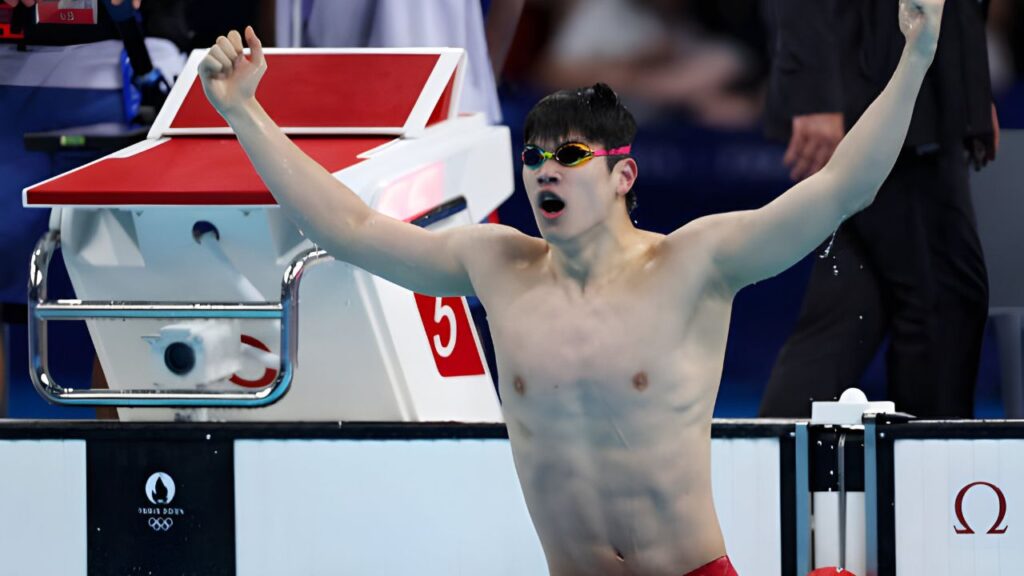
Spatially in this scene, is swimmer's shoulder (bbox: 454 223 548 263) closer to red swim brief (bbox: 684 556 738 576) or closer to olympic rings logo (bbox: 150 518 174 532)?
red swim brief (bbox: 684 556 738 576)

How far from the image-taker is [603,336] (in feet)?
8.02

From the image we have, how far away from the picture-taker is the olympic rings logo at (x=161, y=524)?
11.9 ft

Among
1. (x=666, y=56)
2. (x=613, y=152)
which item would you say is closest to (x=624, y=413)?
(x=613, y=152)

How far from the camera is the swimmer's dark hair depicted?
95.3 inches

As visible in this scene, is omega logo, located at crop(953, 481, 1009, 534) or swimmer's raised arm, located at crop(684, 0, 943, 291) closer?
swimmer's raised arm, located at crop(684, 0, 943, 291)

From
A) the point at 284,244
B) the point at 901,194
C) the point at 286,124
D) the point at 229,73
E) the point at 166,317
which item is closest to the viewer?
the point at 229,73

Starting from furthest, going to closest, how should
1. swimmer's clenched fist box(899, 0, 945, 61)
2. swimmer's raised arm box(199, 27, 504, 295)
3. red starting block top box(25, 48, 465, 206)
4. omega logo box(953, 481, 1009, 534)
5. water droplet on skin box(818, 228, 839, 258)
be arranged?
water droplet on skin box(818, 228, 839, 258) → red starting block top box(25, 48, 465, 206) → omega logo box(953, 481, 1009, 534) → swimmer's raised arm box(199, 27, 504, 295) → swimmer's clenched fist box(899, 0, 945, 61)

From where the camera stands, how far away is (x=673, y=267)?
2445mm

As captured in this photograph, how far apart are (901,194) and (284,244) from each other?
7.41ft

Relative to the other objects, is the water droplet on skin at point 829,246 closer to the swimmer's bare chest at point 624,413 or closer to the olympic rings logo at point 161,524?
the olympic rings logo at point 161,524

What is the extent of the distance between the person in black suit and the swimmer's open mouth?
2.68m

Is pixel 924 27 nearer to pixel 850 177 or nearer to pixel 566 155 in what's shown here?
pixel 850 177

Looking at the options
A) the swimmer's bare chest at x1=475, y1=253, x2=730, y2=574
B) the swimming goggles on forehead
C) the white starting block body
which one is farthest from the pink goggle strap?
the white starting block body

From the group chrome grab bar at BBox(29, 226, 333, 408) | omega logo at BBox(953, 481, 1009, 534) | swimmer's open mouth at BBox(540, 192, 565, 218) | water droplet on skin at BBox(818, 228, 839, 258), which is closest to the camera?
swimmer's open mouth at BBox(540, 192, 565, 218)
